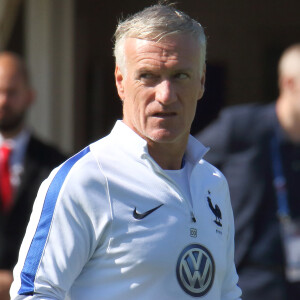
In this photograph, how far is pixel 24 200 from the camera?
5.46m

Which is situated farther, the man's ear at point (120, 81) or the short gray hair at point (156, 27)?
the man's ear at point (120, 81)

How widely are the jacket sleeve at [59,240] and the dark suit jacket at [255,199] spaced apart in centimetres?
217

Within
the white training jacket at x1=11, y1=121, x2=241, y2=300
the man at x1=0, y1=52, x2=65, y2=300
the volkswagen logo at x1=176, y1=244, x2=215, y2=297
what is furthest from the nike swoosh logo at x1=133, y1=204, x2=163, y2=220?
the man at x1=0, y1=52, x2=65, y2=300

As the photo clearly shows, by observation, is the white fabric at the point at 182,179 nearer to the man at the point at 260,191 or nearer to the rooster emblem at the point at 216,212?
the rooster emblem at the point at 216,212

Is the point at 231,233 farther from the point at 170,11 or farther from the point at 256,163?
the point at 256,163

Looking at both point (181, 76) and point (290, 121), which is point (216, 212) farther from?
point (290, 121)

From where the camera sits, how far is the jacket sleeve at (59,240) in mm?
2629

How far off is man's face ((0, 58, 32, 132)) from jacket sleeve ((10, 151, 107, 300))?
3234 millimetres

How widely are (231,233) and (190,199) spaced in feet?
0.92

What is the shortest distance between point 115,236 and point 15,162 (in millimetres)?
3093

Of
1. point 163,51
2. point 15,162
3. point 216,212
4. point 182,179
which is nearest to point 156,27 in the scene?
point 163,51

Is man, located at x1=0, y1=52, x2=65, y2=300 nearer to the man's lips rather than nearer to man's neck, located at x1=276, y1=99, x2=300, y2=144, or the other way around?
man's neck, located at x1=276, y1=99, x2=300, y2=144

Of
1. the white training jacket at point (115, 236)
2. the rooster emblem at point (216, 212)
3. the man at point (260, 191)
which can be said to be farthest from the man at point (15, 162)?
the white training jacket at point (115, 236)

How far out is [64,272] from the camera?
264cm
